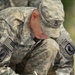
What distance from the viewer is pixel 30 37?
489 centimetres

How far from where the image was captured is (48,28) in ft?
15.3

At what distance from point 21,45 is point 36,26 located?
0.89ft

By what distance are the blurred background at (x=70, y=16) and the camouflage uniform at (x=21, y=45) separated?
3.41 m

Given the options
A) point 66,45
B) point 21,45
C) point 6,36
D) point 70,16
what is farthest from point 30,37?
point 70,16

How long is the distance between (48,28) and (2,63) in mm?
502

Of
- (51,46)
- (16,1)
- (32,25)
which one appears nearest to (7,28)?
(32,25)

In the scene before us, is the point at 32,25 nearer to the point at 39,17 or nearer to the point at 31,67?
the point at 39,17

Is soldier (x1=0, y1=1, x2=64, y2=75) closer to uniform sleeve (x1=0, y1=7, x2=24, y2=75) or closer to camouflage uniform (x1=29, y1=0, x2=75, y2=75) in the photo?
uniform sleeve (x1=0, y1=7, x2=24, y2=75)

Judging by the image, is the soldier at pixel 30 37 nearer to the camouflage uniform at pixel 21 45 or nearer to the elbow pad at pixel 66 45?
the camouflage uniform at pixel 21 45

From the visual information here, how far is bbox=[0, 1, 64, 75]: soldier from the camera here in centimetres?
467

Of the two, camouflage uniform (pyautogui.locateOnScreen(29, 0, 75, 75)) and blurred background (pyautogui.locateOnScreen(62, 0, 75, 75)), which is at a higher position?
camouflage uniform (pyautogui.locateOnScreen(29, 0, 75, 75))

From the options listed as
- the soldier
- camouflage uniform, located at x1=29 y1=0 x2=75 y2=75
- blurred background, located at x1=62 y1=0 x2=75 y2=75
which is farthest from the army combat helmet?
blurred background, located at x1=62 y1=0 x2=75 y2=75

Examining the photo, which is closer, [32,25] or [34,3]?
[32,25]

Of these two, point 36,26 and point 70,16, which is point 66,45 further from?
point 70,16
